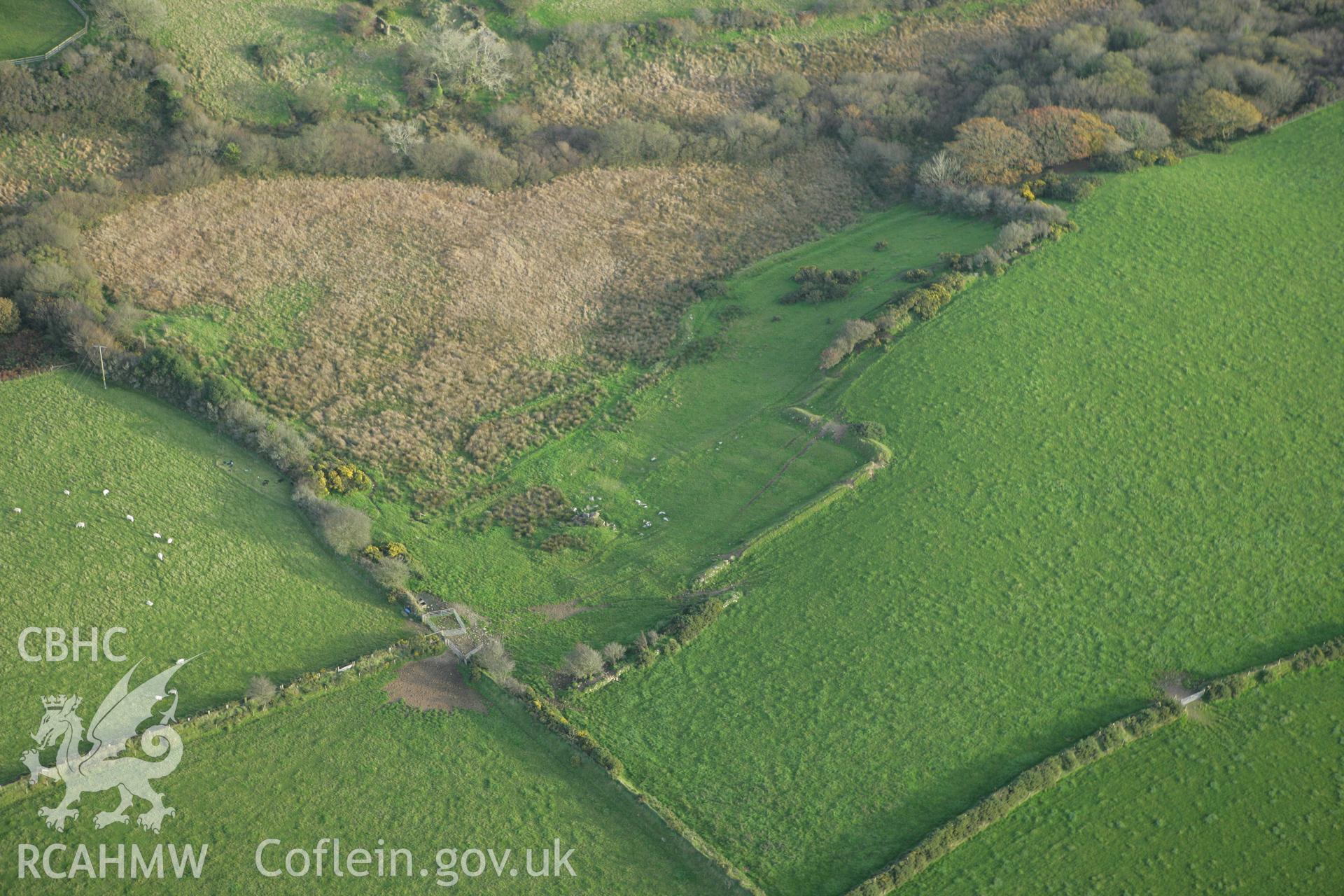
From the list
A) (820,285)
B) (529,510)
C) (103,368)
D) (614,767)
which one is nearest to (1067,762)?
(614,767)

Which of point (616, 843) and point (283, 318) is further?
point (283, 318)

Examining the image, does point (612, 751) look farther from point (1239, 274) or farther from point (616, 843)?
point (1239, 274)

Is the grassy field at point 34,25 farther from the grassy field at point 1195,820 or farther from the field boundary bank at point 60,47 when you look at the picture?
the grassy field at point 1195,820

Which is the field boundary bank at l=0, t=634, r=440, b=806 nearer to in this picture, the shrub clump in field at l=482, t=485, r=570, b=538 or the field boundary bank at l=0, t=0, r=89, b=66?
the shrub clump in field at l=482, t=485, r=570, b=538

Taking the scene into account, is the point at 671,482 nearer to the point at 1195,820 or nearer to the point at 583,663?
the point at 583,663

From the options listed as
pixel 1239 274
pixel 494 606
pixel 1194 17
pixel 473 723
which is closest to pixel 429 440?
pixel 494 606

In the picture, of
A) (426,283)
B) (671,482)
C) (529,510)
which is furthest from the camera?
(426,283)

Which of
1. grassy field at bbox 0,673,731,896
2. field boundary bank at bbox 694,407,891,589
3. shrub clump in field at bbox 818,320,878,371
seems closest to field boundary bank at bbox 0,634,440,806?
grassy field at bbox 0,673,731,896
